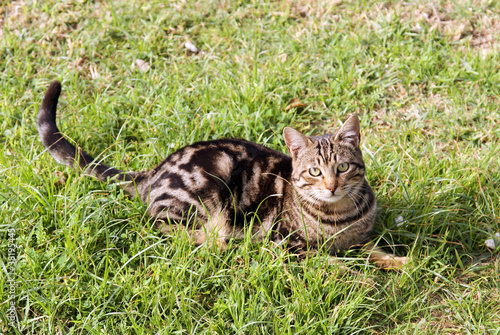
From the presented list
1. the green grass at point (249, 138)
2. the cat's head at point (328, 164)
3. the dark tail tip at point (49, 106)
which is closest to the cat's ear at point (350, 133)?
the cat's head at point (328, 164)

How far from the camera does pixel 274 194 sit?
329 centimetres

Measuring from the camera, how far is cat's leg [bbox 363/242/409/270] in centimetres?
305

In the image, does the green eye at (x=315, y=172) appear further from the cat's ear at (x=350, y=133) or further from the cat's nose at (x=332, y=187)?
the cat's ear at (x=350, y=133)

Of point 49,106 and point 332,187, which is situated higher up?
point 49,106

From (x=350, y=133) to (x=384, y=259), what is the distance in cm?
88

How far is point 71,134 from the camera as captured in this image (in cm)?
400

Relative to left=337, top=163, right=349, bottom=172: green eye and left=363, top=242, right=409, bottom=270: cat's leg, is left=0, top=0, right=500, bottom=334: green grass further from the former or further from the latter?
left=337, top=163, right=349, bottom=172: green eye

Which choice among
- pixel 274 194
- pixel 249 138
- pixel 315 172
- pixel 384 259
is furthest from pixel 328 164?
pixel 249 138

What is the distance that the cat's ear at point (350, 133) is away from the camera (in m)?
3.10

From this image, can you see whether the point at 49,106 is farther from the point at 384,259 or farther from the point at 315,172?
the point at 384,259

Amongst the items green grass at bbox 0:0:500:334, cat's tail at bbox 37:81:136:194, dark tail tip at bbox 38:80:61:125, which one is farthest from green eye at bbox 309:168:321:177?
dark tail tip at bbox 38:80:61:125

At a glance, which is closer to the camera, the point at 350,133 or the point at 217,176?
the point at 350,133

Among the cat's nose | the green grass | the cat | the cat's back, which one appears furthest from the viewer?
the cat's back

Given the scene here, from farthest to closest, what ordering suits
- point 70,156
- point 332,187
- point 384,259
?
point 70,156 → point 384,259 → point 332,187
